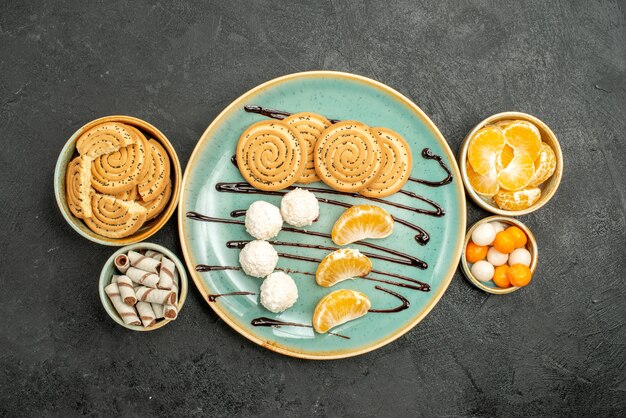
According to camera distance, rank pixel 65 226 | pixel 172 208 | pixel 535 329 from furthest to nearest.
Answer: pixel 535 329 → pixel 65 226 → pixel 172 208

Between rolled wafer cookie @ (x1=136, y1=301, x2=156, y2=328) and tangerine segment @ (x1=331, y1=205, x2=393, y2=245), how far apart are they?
0.86m

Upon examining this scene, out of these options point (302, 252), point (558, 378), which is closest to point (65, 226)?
point (302, 252)

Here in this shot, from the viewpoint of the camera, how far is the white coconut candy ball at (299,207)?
2.46m

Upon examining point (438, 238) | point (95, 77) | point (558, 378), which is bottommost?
point (558, 378)

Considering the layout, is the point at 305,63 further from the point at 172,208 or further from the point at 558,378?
the point at 558,378

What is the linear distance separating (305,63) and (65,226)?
1.38m

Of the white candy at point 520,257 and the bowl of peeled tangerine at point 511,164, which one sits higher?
the bowl of peeled tangerine at point 511,164

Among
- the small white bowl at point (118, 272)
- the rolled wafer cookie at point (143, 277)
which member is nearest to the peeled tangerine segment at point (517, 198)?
the small white bowl at point (118, 272)

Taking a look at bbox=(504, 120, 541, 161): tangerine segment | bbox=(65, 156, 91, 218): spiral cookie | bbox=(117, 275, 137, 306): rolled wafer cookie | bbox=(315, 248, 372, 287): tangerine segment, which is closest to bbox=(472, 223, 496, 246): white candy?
bbox=(504, 120, 541, 161): tangerine segment

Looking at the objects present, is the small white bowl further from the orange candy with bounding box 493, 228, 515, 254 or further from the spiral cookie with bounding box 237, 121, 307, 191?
the orange candy with bounding box 493, 228, 515, 254

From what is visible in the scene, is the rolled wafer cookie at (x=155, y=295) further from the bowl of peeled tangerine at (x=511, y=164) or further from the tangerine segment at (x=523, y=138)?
the tangerine segment at (x=523, y=138)

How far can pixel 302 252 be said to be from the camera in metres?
→ 2.59

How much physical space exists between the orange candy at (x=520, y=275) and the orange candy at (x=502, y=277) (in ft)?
0.12

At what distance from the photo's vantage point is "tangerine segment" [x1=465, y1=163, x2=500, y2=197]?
2.61 metres
